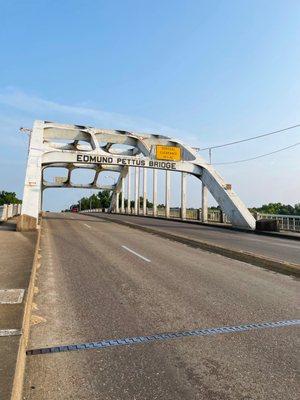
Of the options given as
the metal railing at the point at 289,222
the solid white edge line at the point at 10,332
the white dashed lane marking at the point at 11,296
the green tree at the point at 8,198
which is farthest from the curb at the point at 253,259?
the green tree at the point at 8,198

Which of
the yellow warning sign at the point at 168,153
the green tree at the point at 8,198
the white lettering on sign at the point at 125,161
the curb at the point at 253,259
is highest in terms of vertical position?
the green tree at the point at 8,198

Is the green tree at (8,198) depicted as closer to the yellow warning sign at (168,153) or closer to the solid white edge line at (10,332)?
the yellow warning sign at (168,153)

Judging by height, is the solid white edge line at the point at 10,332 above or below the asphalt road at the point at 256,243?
below

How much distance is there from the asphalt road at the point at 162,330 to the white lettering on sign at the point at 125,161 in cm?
2093

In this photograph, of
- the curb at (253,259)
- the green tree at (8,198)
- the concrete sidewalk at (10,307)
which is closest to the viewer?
the concrete sidewalk at (10,307)

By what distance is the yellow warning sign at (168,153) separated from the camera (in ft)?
112

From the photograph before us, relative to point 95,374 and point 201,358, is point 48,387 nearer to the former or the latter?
point 95,374

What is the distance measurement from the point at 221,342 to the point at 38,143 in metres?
25.9

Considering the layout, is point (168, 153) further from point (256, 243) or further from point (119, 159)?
point (256, 243)

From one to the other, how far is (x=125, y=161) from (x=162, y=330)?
27.3 m

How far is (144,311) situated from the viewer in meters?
6.23

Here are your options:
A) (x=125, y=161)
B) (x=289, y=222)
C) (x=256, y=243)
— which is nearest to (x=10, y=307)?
(x=256, y=243)

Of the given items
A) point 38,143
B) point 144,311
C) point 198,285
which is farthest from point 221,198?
point 144,311

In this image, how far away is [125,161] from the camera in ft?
105
